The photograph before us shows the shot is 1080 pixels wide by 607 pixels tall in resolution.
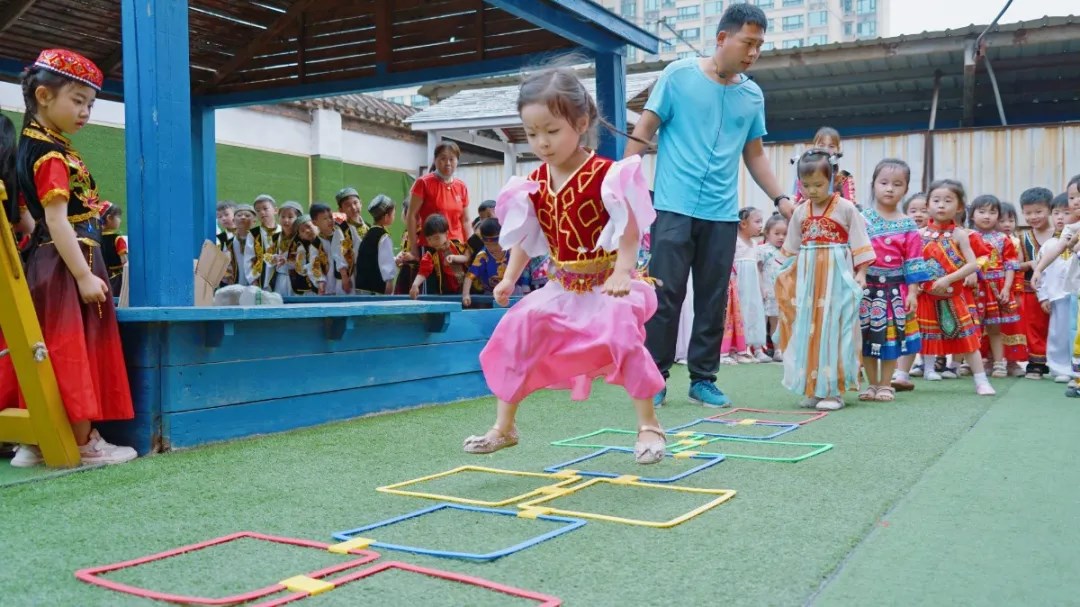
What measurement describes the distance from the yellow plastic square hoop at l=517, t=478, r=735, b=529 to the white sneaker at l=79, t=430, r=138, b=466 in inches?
72.5

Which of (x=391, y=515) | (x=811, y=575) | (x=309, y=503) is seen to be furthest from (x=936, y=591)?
(x=309, y=503)

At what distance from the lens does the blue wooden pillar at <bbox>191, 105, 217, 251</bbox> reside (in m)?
8.88

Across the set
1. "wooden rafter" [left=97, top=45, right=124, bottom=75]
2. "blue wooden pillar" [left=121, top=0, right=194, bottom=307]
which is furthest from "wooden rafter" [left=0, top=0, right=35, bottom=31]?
"blue wooden pillar" [left=121, top=0, right=194, bottom=307]

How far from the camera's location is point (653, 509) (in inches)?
110

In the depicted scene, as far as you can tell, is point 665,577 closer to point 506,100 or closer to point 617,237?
point 617,237

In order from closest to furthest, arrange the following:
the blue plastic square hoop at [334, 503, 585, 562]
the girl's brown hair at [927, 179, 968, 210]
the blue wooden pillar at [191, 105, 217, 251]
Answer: the blue plastic square hoop at [334, 503, 585, 562]
the girl's brown hair at [927, 179, 968, 210]
the blue wooden pillar at [191, 105, 217, 251]

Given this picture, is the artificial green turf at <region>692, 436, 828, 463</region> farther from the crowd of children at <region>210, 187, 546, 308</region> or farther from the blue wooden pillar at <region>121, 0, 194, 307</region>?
the crowd of children at <region>210, 187, 546, 308</region>

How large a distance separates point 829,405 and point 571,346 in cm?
240

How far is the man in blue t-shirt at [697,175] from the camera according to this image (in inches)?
200

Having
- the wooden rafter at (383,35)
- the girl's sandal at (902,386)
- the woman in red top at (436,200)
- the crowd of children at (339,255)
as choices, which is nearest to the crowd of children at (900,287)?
the girl's sandal at (902,386)

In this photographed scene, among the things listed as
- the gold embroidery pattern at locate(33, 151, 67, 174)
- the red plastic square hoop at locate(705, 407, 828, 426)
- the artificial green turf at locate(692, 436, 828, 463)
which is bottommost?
the red plastic square hoop at locate(705, 407, 828, 426)

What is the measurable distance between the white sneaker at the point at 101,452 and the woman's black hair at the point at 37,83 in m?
1.30

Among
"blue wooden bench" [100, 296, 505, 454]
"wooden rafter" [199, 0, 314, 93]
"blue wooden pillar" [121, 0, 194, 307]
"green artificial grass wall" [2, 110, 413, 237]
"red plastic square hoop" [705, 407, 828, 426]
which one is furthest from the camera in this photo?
"green artificial grass wall" [2, 110, 413, 237]

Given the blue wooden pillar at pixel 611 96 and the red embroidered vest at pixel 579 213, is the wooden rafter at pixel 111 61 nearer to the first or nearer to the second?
the blue wooden pillar at pixel 611 96
